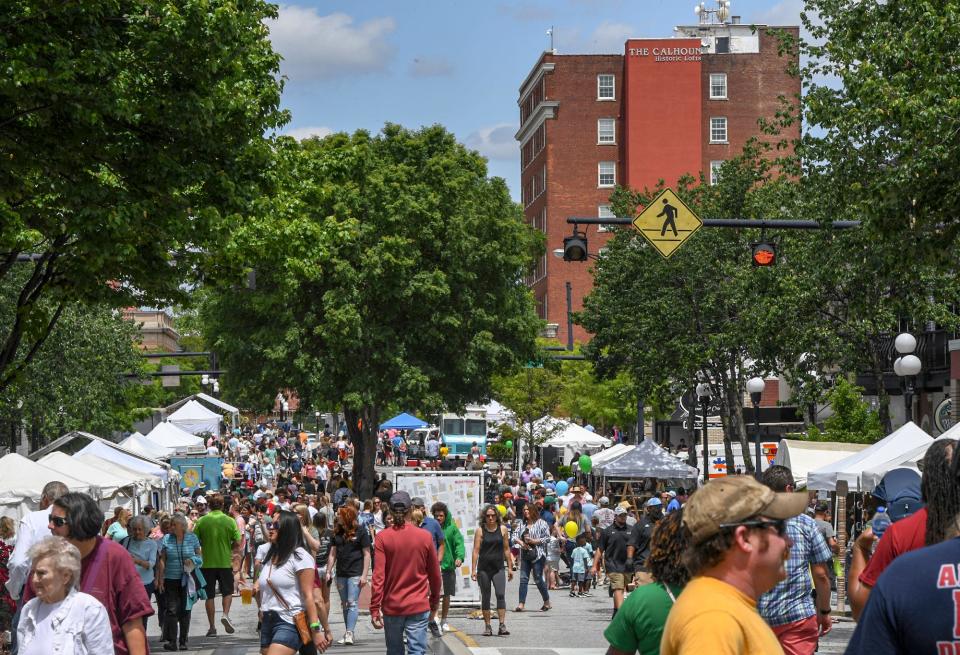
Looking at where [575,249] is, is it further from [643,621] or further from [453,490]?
[643,621]

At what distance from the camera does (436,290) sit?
49.2 meters

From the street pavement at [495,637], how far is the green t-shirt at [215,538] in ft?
3.13

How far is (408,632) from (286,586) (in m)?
2.44

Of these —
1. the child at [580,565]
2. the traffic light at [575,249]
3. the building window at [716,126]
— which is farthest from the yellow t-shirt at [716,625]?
the building window at [716,126]

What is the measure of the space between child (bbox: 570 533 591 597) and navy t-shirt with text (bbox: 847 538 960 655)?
22949mm

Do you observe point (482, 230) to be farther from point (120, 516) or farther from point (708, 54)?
point (708, 54)

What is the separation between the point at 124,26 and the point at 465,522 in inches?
393

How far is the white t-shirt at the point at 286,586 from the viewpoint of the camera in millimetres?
10836

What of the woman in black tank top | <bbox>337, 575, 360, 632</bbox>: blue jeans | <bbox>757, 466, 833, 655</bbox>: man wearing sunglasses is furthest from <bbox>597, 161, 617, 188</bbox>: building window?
<bbox>757, 466, 833, 655</bbox>: man wearing sunglasses

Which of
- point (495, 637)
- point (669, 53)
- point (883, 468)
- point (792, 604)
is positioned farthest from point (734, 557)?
point (669, 53)

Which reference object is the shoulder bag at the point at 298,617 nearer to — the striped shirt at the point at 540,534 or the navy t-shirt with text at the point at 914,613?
the navy t-shirt with text at the point at 914,613

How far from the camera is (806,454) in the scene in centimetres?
2905

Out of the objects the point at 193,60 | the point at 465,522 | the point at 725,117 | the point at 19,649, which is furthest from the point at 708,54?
the point at 19,649

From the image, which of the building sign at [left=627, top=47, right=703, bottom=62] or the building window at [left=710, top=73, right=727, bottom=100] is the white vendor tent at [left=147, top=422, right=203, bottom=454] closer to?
the building sign at [left=627, top=47, right=703, bottom=62]
